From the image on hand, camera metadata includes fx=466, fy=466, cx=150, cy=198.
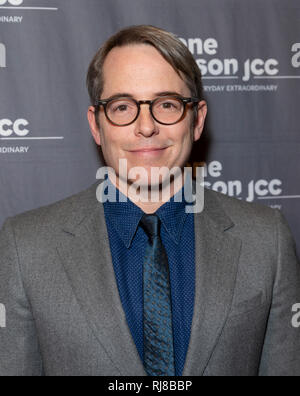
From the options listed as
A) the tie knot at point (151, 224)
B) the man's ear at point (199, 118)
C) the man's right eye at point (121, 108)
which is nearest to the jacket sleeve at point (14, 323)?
the tie knot at point (151, 224)

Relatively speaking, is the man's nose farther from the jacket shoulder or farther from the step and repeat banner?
the step and repeat banner

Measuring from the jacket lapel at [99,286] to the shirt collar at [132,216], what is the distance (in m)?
0.04

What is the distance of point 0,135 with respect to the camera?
Answer: 1.96 metres

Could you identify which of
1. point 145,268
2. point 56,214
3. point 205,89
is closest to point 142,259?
point 145,268

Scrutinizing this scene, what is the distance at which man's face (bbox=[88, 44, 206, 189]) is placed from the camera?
1.47 m

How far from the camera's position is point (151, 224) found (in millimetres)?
1518

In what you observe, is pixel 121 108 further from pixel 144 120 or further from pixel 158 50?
pixel 158 50

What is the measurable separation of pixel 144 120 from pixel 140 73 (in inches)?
6.0

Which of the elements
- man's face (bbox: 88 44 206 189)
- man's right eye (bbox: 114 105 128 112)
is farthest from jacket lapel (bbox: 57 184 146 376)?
man's right eye (bbox: 114 105 128 112)

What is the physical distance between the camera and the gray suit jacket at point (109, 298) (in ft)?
4.53

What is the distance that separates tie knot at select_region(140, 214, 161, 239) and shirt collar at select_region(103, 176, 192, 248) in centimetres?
2

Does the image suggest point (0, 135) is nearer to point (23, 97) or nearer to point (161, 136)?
point (23, 97)
